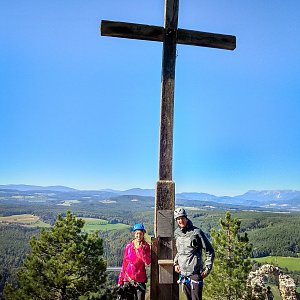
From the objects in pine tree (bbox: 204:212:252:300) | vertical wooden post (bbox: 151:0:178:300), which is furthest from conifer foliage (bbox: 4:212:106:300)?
vertical wooden post (bbox: 151:0:178:300)

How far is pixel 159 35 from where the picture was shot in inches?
197

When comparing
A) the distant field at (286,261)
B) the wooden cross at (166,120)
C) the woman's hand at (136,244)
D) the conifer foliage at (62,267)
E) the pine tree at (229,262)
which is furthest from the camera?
the distant field at (286,261)

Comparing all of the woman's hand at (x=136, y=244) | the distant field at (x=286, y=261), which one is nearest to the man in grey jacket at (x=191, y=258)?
the woman's hand at (x=136, y=244)

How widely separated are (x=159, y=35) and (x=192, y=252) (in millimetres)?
3071

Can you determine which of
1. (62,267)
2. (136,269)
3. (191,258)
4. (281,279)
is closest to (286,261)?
(281,279)

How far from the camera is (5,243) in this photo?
424 feet

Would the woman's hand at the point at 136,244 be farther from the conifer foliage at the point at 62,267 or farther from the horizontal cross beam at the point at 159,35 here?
the conifer foliage at the point at 62,267

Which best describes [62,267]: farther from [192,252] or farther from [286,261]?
[286,261]

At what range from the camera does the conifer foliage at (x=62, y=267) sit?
14688 mm

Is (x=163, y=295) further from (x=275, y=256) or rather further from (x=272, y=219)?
(x=272, y=219)

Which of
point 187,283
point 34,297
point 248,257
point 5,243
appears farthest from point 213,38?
point 5,243

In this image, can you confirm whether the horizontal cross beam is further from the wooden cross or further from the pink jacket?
the pink jacket

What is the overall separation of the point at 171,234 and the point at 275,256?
10479cm

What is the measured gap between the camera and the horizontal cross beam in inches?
192
